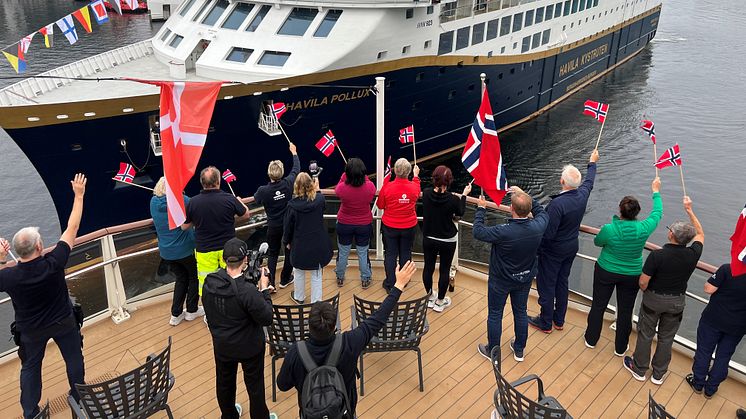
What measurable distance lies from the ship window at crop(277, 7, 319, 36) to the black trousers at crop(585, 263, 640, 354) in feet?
38.7

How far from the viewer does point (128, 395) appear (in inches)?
165

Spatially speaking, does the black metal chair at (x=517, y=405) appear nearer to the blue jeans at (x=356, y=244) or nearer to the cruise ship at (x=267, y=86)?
the blue jeans at (x=356, y=244)

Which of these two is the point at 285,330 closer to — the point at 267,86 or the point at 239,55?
the point at 267,86

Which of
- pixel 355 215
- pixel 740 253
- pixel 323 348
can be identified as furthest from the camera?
pixel 355 215

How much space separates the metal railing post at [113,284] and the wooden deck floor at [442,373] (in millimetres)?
138

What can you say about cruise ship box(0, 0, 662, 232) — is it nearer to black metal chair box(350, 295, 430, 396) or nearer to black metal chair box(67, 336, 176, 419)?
black metal chair box(67, 336, 176, 419)

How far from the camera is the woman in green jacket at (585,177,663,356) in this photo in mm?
5305

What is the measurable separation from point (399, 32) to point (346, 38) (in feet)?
6.08

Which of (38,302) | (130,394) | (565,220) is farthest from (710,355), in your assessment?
(38,302)

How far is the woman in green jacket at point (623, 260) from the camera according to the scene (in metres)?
5.30

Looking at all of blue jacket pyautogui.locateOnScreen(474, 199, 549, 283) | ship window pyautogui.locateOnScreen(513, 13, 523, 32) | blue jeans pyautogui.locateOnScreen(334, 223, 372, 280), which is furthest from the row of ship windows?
blue jacket pyautogui.locateOnScreen(474, 199, 549, 283)

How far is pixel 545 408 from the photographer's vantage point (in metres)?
3.78

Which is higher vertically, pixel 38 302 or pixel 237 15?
pixel 237 15

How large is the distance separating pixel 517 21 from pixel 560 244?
59.0 ft
